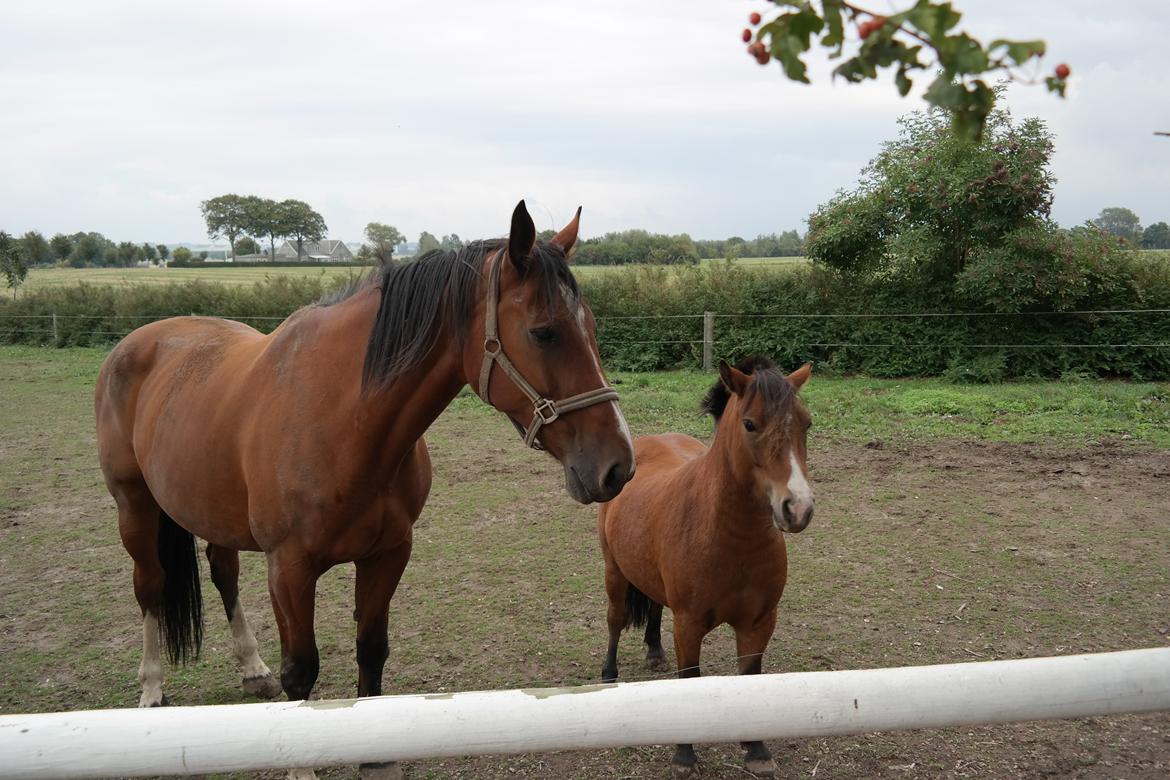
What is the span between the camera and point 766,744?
3262mm

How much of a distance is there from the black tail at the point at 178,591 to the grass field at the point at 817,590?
26 centimetres

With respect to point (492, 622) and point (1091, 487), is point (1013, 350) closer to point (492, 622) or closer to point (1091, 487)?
point (1091, 487)

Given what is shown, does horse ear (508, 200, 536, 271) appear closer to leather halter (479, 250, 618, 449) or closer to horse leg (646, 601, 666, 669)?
leather halter (479, 250, 618, 449)

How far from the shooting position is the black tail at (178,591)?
12.6 feet

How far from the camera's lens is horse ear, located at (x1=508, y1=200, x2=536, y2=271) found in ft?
7.13

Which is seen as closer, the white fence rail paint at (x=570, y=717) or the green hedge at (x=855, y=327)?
the white fence rail paint at (x=570, y=717)

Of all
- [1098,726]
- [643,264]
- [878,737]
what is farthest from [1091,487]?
[643,264]

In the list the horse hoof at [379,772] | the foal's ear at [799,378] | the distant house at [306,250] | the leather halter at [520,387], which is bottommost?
the horse hoof at [379,772]

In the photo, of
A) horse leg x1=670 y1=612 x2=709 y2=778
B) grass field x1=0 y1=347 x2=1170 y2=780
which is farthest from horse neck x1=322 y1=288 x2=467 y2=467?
grass field x1=0 y1=347 x2=1170 y2=780

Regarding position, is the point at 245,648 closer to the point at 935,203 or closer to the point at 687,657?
the point at 687,657

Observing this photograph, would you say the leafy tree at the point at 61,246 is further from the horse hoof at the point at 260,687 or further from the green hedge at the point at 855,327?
the horse hoof at the point at 260,687

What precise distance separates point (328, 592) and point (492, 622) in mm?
1276

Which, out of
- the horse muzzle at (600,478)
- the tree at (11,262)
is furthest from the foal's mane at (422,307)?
the tree at (11,262)

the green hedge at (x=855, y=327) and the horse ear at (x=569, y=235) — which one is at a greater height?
the horse ear at (x=569, y=235)
